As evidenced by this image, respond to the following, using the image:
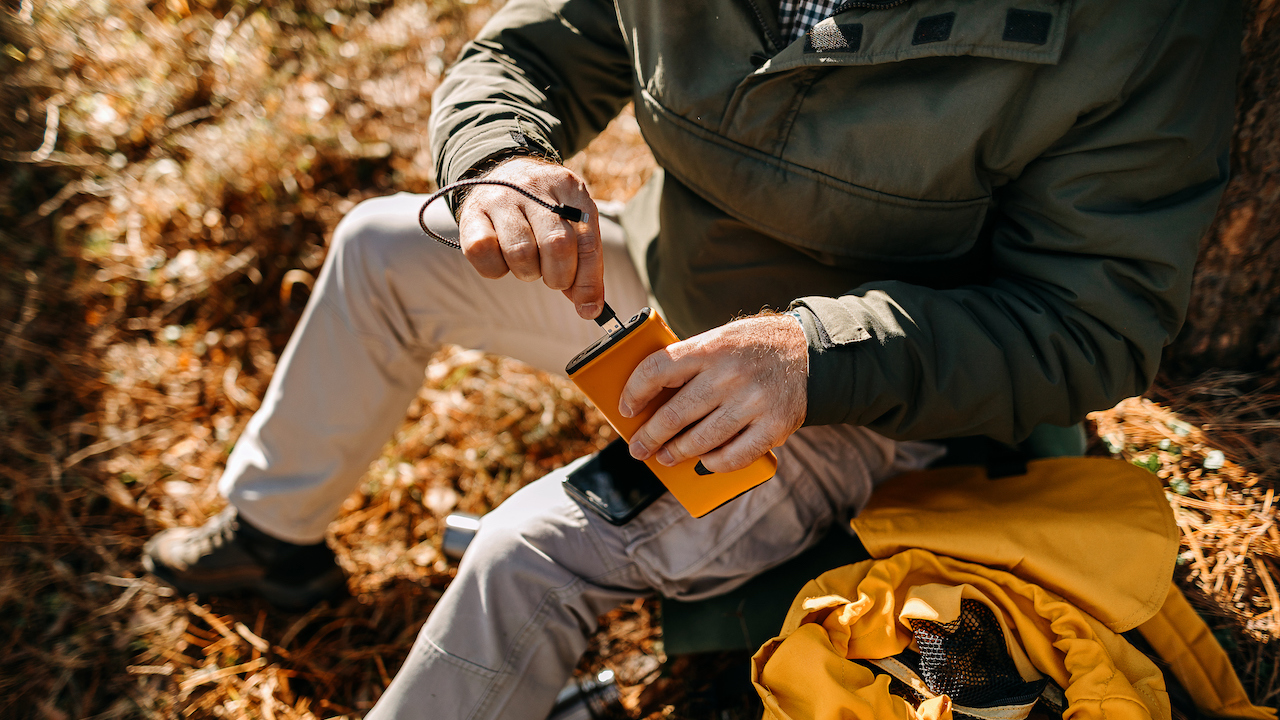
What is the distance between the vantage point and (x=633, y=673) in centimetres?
199

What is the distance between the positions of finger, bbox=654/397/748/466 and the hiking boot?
4.54 feet

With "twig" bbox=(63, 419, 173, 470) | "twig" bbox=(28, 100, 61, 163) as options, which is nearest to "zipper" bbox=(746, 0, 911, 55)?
"twig" bbox=(63, 419, 173, 470)

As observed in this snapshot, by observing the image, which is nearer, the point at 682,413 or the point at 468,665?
the point at 682,413

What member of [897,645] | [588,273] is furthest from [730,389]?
[897,645]

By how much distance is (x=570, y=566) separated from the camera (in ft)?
4.79

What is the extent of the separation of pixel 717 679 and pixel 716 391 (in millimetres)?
1040

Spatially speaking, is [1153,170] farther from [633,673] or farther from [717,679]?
[633,673]

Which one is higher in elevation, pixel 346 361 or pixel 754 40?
pixel 754 40

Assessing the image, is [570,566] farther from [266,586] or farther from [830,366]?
[266,586]

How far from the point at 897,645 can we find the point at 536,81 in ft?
4.79

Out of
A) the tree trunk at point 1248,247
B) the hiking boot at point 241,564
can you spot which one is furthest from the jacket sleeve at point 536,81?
the tree trunk at point 1248,247

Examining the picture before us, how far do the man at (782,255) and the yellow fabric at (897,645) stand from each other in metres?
0.26

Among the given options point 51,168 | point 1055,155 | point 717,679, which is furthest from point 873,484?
point 51,168

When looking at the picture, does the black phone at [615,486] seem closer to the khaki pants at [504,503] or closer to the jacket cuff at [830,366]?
the khaki pants at [504,503]
